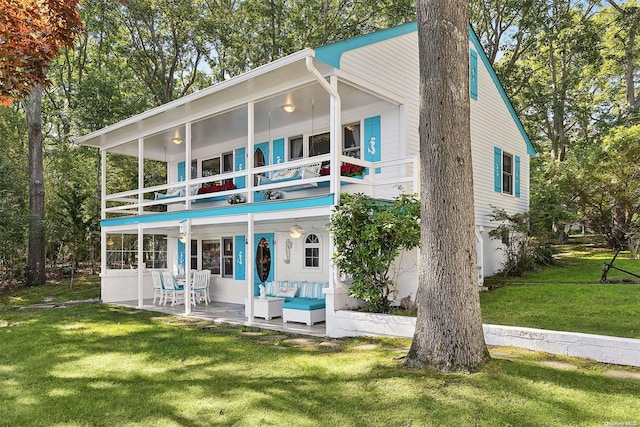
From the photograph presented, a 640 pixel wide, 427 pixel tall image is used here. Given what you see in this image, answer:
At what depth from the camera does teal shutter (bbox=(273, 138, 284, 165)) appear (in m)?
13.0

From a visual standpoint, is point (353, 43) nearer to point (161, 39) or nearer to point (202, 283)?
point (202, 283)

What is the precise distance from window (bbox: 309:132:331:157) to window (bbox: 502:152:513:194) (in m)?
6.90

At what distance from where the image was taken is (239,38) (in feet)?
69.7

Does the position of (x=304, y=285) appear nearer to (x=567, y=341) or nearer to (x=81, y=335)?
(x=81, y=335)

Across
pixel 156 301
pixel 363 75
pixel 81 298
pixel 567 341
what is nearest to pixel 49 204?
pixel 81 298

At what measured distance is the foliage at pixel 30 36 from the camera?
7.23 metres

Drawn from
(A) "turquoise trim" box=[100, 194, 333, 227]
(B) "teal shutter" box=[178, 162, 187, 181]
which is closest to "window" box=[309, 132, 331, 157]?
(A) "turquoise trim" box=[100, 194, 333, 227]

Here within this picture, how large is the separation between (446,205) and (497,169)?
1048 centimetres

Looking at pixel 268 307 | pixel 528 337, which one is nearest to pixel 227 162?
pixel 268 307

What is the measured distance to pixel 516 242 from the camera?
1530 cm

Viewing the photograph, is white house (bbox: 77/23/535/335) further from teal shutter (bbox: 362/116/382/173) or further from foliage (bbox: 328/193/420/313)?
foliage (bbox: 328/193/420/313)

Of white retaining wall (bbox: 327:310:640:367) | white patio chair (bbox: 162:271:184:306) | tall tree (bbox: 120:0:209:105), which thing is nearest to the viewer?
white retaining wall (bbox: 327:310:640:367)

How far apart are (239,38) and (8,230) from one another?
41.1 ft

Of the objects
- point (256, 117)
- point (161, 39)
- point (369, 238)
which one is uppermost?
point (161, 39)
